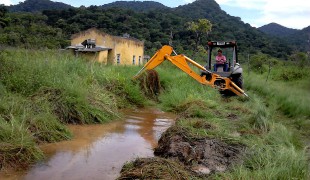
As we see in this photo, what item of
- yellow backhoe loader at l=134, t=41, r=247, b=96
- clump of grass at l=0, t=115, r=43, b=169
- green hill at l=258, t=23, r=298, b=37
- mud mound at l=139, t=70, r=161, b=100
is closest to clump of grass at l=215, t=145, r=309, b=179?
clump of grass at l=0, t=115, r=43, b=169

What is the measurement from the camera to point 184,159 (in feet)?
17.2

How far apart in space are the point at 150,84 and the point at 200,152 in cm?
733

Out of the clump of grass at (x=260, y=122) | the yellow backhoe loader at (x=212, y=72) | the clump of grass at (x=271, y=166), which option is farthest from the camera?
the yellow backhoe loader at (x=212, y=72)

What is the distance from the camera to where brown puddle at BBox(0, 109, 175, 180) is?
16.4ft

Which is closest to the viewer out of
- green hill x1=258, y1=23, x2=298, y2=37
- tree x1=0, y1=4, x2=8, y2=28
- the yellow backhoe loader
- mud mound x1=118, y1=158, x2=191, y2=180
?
mud mound x1=118, y1=158, x2=191, y2=180

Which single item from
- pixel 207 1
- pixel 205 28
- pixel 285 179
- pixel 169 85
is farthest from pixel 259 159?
pixel 207 1

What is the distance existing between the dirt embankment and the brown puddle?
417mm

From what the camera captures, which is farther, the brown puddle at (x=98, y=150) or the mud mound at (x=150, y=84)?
the mud mound at (x=150, y=84)

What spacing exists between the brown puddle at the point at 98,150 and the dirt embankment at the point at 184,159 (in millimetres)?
417

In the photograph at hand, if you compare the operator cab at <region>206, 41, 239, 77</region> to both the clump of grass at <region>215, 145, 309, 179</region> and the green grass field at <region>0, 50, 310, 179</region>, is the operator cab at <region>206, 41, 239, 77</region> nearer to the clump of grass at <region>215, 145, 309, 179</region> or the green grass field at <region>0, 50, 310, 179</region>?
the green grass field at <region>0, 50, 310, 179</region>

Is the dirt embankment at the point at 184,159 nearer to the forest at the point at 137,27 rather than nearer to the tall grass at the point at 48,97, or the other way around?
the tall grass at the point at 48,97

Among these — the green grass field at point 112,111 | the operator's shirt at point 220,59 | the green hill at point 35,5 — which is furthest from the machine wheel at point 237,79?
the green hill at point 35,5

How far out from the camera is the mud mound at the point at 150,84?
1216cm

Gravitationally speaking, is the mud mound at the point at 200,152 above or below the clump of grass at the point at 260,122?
below
